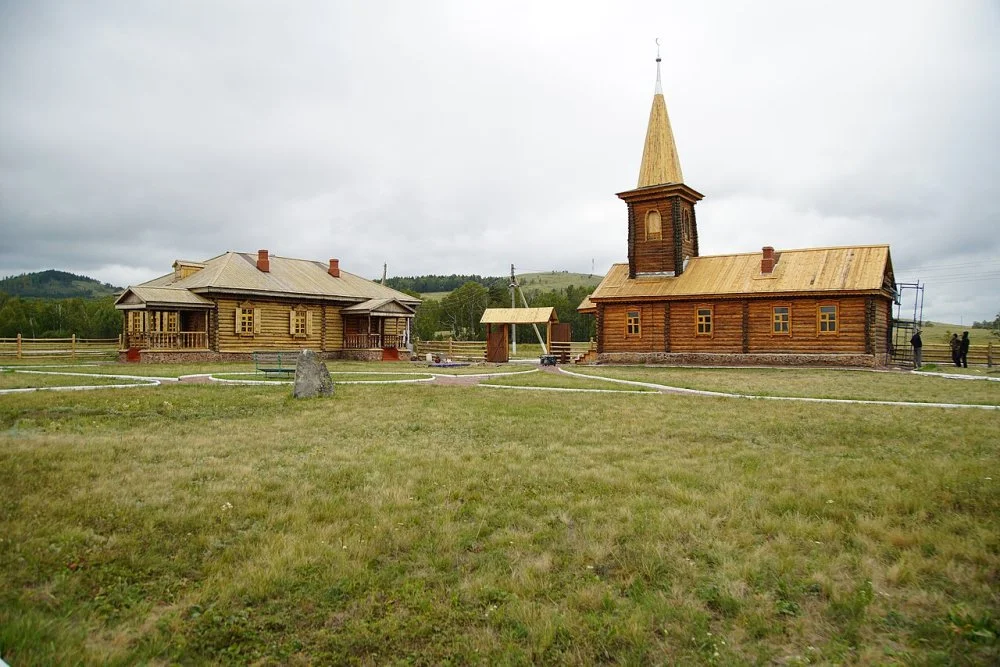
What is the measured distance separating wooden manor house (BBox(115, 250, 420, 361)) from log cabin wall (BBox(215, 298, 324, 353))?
0.05 m

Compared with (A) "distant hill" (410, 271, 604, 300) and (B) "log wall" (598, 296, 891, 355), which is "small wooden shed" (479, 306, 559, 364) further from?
(A) "distant hill" (410, 271, 604, 300)

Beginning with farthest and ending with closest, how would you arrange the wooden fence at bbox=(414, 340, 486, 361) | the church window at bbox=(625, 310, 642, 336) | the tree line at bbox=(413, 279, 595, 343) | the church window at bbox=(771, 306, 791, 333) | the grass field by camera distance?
1. the tree line at bbox=(413, 279, 595, 343)
2. the wooden fence at bbox=(414, 340, 486, 361)
3. the church window at bbox=(625, 310, 642, 336)
4. the church window at bbox=(771, 306, 791, 333)
5. the grass field

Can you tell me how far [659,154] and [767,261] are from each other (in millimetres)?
8712

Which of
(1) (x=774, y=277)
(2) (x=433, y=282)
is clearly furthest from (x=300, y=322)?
(2) (x=433, y=282)

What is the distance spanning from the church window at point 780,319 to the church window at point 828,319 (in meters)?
1.43

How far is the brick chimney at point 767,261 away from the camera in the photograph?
103 feet

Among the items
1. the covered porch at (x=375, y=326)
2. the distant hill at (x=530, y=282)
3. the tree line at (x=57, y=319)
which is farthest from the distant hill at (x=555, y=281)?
the covered porch at (x=375, y=326)

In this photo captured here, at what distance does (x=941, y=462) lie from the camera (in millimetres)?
8094

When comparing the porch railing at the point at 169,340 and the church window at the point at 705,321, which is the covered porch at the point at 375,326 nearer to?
the porch railing at the point at 169,340

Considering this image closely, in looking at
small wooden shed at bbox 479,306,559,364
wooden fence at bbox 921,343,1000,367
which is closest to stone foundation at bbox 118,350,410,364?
small wooden shed at bbox 479,306,559,364

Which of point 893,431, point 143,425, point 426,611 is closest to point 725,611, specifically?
point 426,611

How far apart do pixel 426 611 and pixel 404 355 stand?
3418 cm

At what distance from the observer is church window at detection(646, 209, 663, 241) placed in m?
34.9

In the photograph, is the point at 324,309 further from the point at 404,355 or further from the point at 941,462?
the point at 941,462
